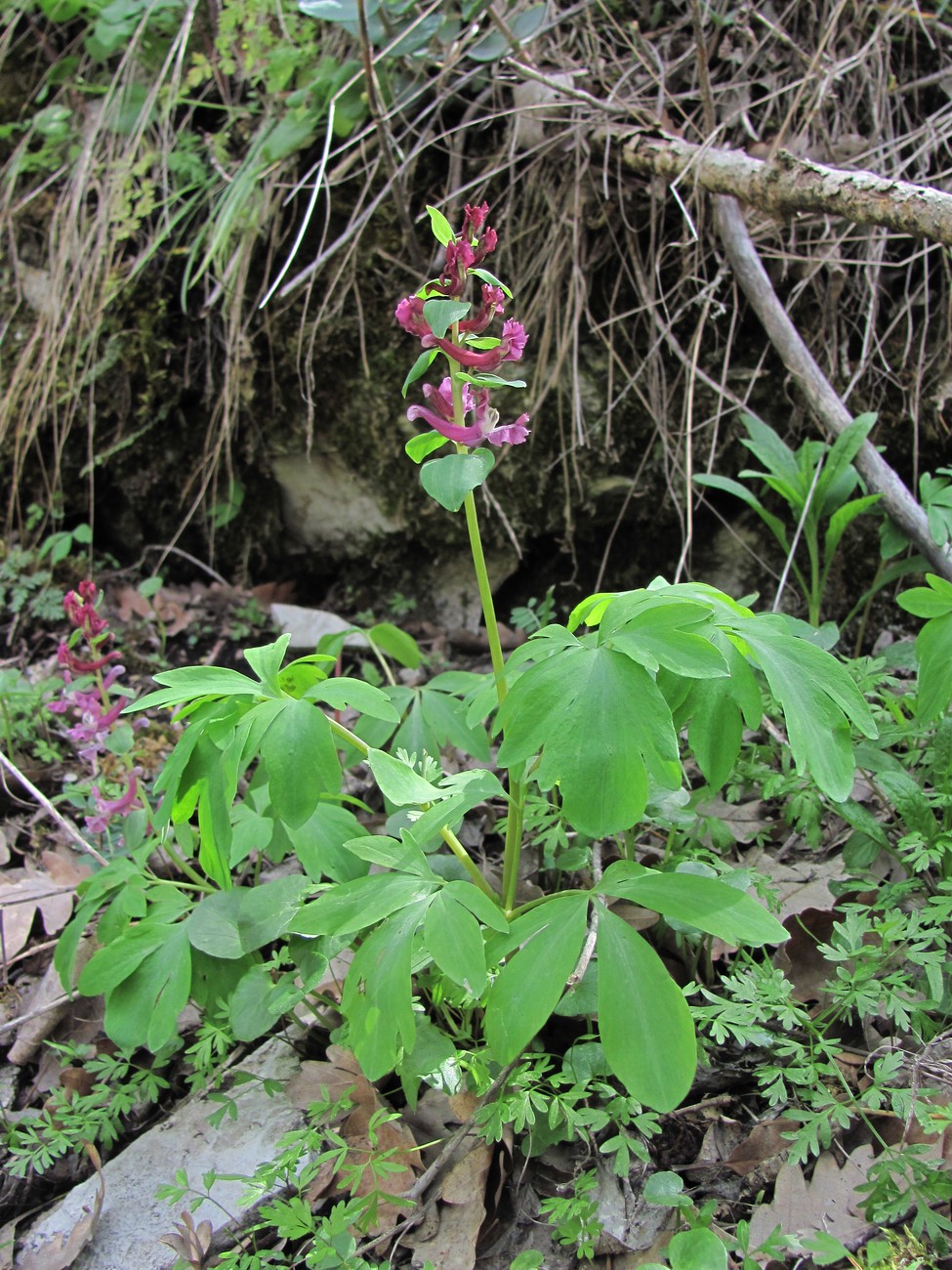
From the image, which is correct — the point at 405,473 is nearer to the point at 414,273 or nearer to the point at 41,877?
the point at 414,273

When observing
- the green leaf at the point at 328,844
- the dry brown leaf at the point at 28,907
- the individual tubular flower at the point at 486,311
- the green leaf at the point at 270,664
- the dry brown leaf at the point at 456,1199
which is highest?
the individual tubular flower at the point at 486,311

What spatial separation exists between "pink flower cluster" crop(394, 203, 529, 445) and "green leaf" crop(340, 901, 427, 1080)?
2.52 feet

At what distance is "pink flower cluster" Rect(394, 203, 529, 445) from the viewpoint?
1447 mm

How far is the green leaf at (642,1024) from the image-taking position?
3.66 ft

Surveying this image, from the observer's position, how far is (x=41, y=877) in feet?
7.47

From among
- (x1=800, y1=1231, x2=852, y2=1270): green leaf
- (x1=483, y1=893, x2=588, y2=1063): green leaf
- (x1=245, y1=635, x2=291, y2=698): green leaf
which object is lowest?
(x1=800, y1=1231, x2=852, y2=1270): green leaf

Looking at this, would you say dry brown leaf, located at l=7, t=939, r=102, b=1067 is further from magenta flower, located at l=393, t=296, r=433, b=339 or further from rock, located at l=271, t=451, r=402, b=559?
rock, located at l=271, t=451, r=402, b=559

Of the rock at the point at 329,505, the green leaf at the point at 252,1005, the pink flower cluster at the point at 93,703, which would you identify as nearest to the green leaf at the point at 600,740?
the green leaf at the point at 252,1005

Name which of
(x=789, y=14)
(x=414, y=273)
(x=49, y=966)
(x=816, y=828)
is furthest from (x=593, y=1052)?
(x=789, y=14)

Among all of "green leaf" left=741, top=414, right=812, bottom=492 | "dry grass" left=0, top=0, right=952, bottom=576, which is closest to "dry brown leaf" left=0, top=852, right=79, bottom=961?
"dry grass" left=0, top=0, right=952, bottom=576

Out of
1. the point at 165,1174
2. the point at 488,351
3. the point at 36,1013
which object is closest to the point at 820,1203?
the point at 165,1174

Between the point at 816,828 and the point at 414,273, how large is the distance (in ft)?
7.22

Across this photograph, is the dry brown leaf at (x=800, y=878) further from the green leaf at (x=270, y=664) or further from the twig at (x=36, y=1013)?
the twig at (x=36, y=1013)

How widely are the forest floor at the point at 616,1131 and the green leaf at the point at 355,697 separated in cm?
55
